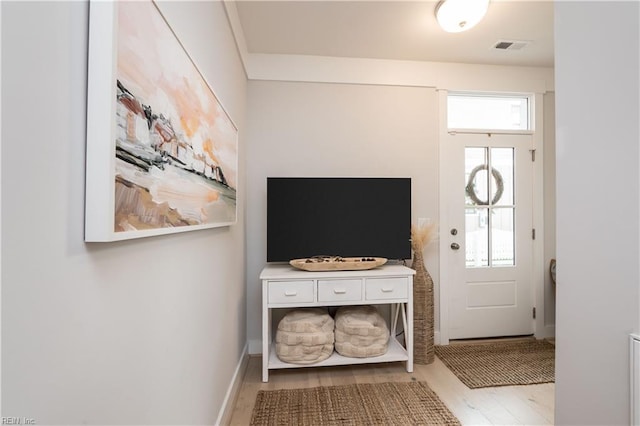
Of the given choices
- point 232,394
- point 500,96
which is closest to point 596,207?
point 232,394

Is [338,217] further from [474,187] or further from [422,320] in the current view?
[474,187]

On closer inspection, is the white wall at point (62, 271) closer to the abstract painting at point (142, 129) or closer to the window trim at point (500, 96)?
the abstract painting at point (142, 129)

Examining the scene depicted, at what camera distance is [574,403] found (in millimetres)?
1123

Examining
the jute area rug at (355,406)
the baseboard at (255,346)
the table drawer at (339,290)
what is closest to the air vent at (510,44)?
the table drawer at (339,290)

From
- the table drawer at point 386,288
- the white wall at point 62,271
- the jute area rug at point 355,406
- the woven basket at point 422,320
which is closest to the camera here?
the white wall at point 62,271

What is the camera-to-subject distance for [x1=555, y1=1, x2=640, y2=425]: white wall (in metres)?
0.93

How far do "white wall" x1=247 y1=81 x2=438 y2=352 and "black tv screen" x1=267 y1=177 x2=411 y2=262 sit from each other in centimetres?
27

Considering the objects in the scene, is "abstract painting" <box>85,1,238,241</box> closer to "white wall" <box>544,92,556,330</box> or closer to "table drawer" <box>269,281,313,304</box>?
"table drawer" <box>269,281,313,304</box>

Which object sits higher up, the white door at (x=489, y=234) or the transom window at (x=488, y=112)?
the transom window at (x=488, y=112)

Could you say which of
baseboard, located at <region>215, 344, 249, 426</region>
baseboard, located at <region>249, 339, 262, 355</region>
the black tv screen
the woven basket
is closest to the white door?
the woven basket

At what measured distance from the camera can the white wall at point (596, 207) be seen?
93cm

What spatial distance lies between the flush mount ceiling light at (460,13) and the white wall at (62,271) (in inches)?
71.8

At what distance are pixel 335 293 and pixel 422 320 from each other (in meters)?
0.84

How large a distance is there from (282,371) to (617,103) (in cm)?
250
